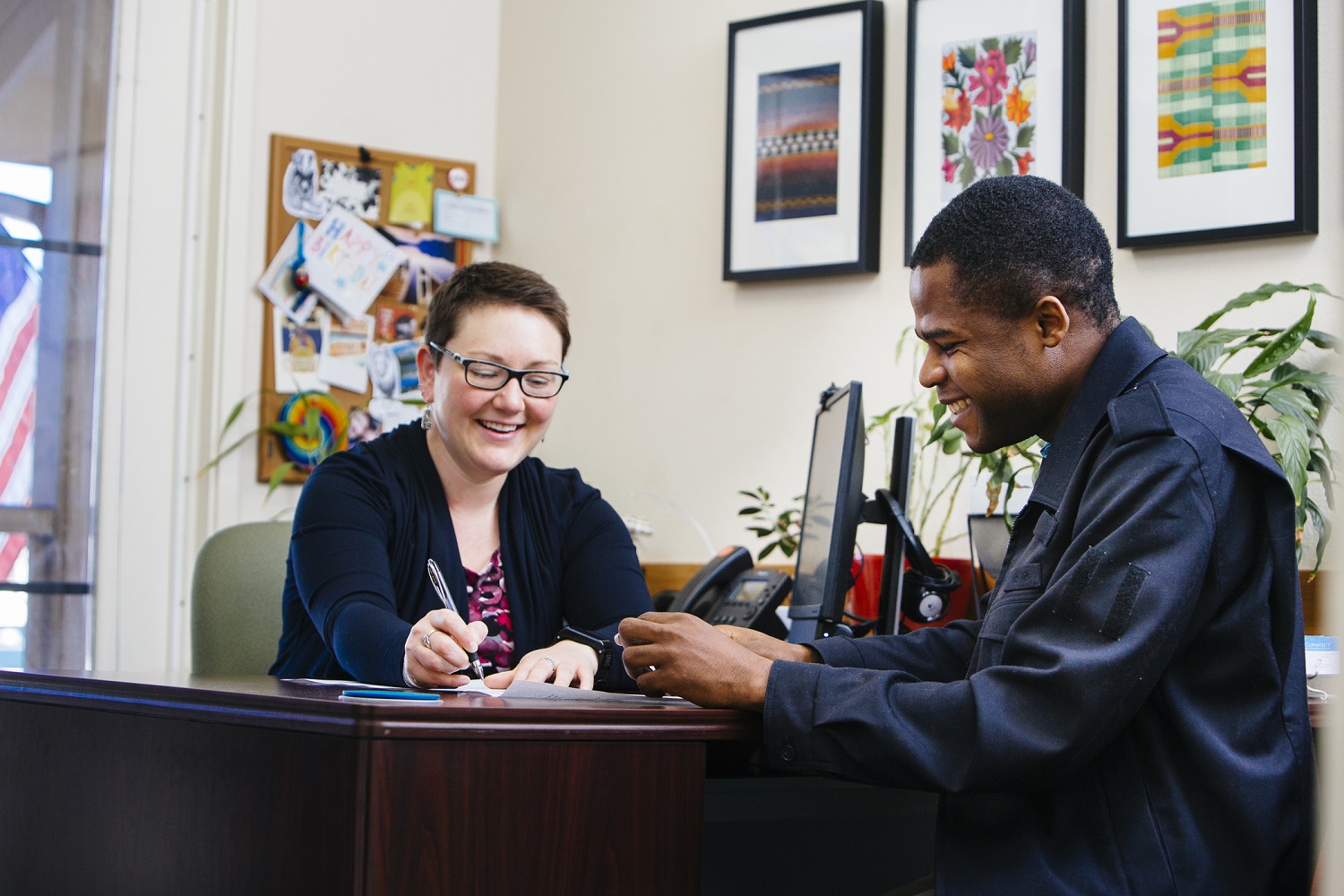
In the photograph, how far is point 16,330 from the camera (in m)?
2.88

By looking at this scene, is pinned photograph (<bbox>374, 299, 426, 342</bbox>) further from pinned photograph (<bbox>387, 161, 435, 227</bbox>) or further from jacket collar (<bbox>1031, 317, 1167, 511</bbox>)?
jacket collar (<bbox>1031, 317, 1167, 511</bbox>)

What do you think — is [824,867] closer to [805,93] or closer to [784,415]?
[784,415]

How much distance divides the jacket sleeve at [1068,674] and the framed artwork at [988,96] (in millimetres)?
1426

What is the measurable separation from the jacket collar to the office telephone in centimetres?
87

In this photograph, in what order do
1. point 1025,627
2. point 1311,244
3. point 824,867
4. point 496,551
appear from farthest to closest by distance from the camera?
point 1311,244 → point 496,551 → point 824,867 → point 1025,627

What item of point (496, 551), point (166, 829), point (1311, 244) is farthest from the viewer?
point (1311, 244)

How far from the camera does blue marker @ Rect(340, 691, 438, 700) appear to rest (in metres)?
1.13

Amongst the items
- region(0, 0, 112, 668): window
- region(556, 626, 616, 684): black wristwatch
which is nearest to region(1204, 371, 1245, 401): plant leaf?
region(556, 626, 616, 684): black wristwatch

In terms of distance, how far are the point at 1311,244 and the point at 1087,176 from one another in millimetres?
412

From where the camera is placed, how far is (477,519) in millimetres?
1942

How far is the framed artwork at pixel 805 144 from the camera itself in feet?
8.70

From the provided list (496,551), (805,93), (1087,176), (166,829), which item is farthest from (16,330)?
(1087,176)

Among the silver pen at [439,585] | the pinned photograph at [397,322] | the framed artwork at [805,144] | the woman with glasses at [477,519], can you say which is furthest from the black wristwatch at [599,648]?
the pinned photograph at [397,322]

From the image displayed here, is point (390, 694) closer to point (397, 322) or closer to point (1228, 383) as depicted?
point (1228, 383)
